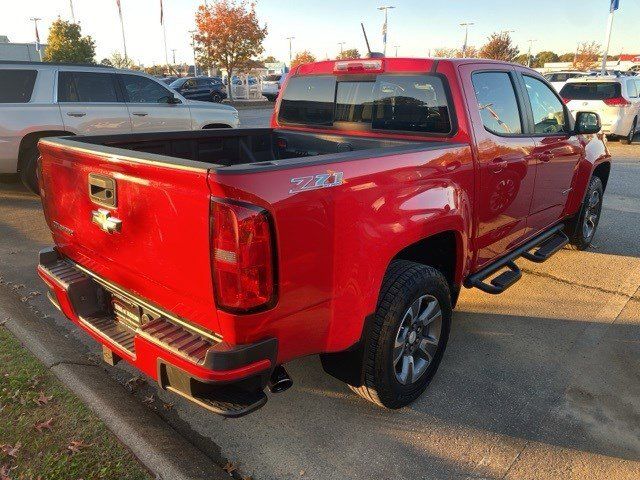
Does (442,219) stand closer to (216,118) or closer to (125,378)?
(125,378)

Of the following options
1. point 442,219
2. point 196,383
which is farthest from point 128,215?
point 442,219

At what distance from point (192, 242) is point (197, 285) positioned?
7.0 inches

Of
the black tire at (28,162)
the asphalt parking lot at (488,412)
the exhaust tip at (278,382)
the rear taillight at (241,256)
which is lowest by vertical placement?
the asphalt parking lot at (488,412)

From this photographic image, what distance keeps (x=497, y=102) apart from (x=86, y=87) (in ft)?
20.5

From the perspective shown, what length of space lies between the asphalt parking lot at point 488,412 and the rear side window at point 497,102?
1517mm

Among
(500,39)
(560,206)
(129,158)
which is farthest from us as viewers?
(500,39)

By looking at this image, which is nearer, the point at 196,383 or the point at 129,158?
the point at 196,383

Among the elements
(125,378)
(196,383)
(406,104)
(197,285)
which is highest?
(406,104)

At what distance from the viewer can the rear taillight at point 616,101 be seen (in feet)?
43.4

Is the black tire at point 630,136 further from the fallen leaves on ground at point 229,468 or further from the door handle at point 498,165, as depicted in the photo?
the fallen leaves on ground at point 229,468

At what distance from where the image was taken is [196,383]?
1.98 meters

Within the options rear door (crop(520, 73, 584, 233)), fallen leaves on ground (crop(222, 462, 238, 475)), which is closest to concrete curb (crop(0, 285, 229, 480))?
fallen leaves on ground (crop(222, 462, 238, 475))

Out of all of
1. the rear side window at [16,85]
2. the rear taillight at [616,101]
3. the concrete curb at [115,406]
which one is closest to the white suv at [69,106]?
the rear side window at [16,85]

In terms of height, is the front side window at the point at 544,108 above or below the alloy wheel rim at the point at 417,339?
above
